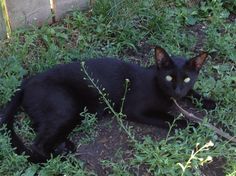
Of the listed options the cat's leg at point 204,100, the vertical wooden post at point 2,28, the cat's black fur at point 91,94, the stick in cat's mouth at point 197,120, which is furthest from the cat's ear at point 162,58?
the vertical wooden post at point 2,28

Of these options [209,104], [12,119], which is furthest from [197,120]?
[12,119]

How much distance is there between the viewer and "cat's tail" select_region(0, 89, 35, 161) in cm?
260

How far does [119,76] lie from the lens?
9.50 ft

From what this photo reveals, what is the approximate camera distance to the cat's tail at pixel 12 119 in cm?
260

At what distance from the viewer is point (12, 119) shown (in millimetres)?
2758

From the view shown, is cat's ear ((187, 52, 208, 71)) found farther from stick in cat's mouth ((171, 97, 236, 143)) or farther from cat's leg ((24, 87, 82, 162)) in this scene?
cat's leg ((24, 87, 82, 162))

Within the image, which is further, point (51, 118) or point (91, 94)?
point (91, 94)

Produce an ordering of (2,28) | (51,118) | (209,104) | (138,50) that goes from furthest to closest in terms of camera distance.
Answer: (138,50) < (2,28) < (209,104) < (51,118)

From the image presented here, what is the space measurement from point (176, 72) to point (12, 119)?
41.0 inches

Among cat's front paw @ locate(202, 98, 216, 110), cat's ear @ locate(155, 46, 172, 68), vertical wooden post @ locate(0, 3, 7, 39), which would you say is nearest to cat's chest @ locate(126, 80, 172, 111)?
cat's ear @ locate(155, 46, 172, 68)

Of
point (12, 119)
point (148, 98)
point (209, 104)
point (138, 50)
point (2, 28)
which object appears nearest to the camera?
point (12, 119)

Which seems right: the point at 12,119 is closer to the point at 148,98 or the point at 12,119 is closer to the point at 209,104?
the point at 148,98

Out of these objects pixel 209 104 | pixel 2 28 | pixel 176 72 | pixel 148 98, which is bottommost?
pixel 209 104

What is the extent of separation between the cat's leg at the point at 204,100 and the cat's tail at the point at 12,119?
3.71 feet
